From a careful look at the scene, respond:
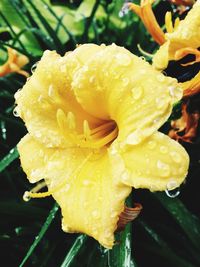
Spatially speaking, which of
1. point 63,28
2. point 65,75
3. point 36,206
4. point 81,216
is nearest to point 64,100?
point 65,75

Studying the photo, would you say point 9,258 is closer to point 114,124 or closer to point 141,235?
point 141,235

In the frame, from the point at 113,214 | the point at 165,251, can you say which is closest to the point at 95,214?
the point at 113,214

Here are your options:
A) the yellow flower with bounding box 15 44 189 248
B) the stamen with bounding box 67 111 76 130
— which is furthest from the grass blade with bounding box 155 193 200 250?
the stamen with bounding box 67 111 76 130

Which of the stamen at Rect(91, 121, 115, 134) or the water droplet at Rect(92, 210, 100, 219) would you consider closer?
the water droplet at Rect(92, 210, 100, 219)

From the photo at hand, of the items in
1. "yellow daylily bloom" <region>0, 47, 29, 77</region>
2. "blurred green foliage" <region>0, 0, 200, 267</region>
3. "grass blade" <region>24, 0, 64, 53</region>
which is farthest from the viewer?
"grass blade" <region>24, 0, 64, 53</region>

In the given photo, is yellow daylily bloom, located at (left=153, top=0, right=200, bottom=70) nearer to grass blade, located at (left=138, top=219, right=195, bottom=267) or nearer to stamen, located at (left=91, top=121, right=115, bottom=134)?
stamen, located at (left=91, top=121, right=115, bottom=134)

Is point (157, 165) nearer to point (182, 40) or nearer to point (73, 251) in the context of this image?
point (182, 40)
